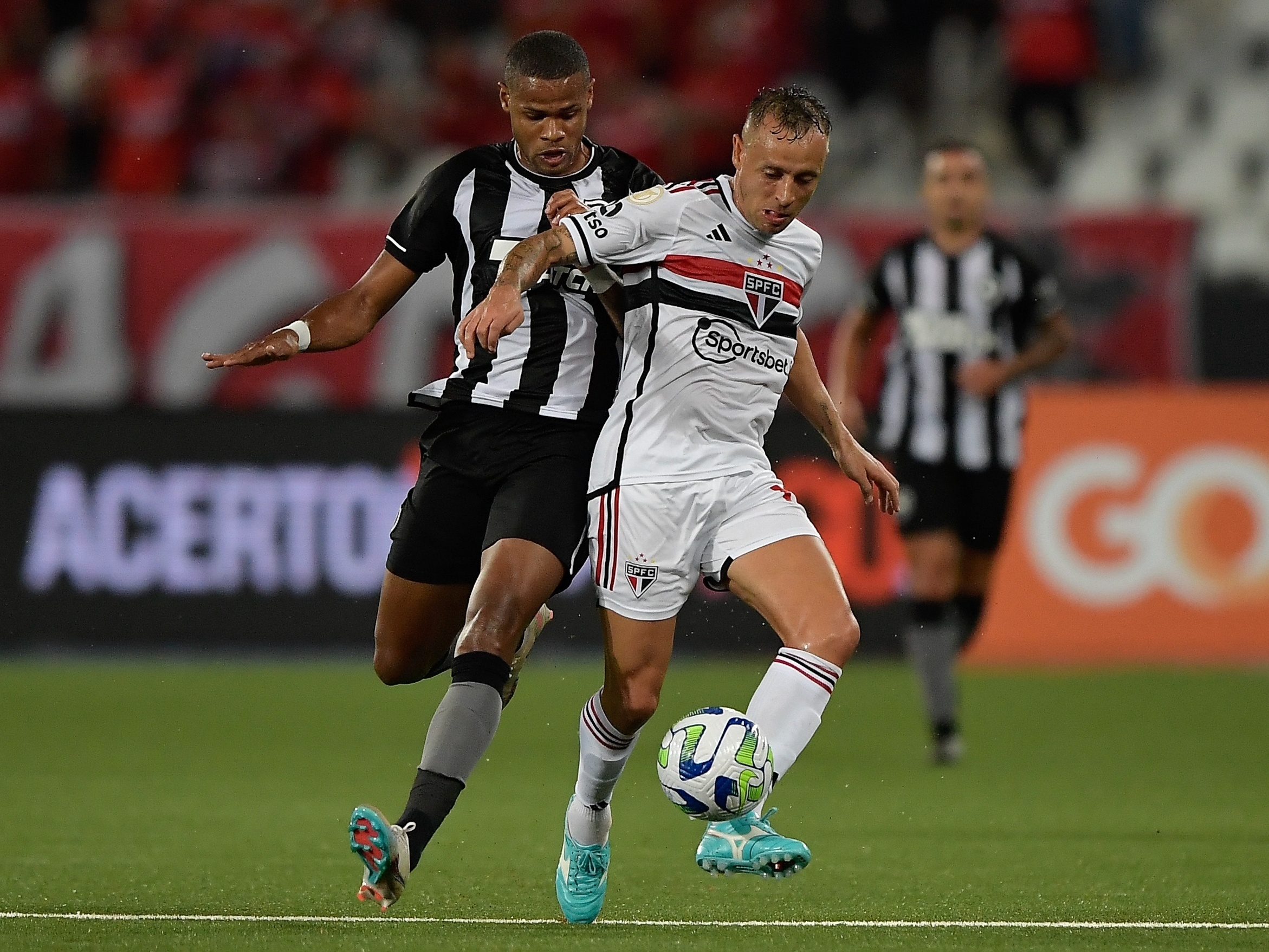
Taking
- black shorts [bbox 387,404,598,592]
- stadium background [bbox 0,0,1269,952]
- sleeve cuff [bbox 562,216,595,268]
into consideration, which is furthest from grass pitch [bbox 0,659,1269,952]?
sleeve cuff [bbox 562,216,595,268]

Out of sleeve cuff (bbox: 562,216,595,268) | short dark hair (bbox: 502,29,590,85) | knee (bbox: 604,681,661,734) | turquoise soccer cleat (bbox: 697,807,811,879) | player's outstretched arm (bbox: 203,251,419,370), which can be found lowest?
turquoise soccer cleat (bbox: 697,807,811,879)

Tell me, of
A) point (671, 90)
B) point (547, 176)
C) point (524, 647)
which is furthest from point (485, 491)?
point (671, 90)

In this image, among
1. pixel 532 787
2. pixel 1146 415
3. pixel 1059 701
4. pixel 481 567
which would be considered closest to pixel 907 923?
pixel 481 567

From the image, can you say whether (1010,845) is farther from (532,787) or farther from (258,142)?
(258,142)

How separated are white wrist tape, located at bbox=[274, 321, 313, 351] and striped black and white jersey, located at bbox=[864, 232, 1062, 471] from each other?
4.14 metres

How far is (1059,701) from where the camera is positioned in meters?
10.5

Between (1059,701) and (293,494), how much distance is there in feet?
13.9

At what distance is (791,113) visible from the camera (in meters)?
4.94

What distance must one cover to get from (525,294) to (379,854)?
161 centimetres

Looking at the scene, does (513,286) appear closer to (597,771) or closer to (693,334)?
(693,334)

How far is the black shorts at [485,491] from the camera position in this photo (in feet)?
17.1

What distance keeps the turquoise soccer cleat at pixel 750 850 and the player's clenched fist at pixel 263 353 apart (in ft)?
4.95

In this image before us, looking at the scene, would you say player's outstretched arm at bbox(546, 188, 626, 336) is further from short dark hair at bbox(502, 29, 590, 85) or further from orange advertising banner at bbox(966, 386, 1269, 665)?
orange advertising banner at bbox(966, 386, 1269, 665)

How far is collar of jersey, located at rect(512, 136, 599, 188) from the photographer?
17.9 ft
